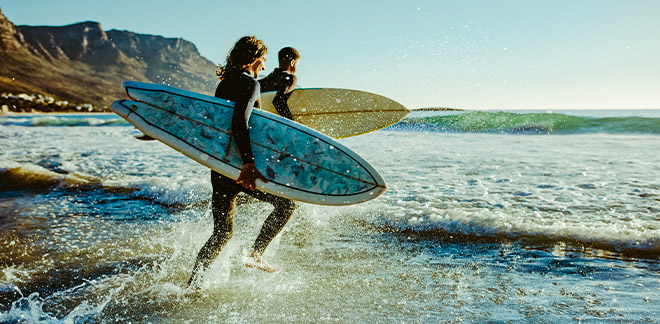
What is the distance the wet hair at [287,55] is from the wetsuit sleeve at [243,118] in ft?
3.54

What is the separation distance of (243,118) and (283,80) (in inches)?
41.7

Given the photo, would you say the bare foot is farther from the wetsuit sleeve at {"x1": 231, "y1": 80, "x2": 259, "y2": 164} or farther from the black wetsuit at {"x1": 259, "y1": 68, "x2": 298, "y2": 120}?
the black wetsuit at {"x1": 259, "y1": 68, "x2": 298, "y2": 120}

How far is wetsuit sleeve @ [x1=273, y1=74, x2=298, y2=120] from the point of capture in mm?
3432

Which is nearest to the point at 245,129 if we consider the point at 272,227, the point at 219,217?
the point at 219,217

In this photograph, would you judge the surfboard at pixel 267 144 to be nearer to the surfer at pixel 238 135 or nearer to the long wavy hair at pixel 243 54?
the surfer at pixel 238 135

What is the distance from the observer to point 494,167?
26.4 ft

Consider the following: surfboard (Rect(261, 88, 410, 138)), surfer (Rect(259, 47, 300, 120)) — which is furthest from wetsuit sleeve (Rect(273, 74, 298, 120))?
surfboard (Rect(261, 88, 410, 138))

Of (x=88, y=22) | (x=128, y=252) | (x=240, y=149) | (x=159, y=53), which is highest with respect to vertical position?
(x=88, y=22)

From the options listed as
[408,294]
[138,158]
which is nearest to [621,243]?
[408,294]

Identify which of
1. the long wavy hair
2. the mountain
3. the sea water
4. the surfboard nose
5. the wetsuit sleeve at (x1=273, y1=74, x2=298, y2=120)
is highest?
the mountain

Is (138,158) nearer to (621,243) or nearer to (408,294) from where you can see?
(408,294)

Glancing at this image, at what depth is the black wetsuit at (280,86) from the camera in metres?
3.44

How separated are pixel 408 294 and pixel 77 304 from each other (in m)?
2.11

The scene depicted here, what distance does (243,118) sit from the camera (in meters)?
2.52
